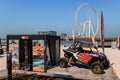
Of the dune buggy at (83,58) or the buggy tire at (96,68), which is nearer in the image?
the buggy tire at (96,68)

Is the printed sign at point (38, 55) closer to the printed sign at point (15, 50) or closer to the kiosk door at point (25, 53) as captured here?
the kiosk door at point (25, 53)

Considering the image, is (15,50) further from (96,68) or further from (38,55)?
(96,68)

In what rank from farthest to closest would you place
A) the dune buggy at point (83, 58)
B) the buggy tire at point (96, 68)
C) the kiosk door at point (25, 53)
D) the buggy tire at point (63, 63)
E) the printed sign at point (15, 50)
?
the buggy tire at point (63, 63) → the printed sign at point (15, 50) → the kiosk door at point (25, 53) → the dune buggy at point (83, 58) → the buggy tire at point (96, 68)

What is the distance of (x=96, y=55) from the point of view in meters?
15.1

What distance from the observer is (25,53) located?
14836 mm

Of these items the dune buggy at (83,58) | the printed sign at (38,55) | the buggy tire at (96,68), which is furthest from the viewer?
the dune buggy at (83,58)

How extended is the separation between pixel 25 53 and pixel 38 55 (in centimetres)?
106

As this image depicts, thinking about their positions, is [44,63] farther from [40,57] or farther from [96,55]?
[96,55]

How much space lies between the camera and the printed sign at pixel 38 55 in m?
14.1

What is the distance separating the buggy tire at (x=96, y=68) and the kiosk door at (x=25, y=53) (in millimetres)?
4068

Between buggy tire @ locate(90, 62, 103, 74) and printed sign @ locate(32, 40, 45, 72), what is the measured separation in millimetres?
3177

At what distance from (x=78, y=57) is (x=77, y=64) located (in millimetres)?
655

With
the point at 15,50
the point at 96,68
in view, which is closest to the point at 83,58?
the point at 96,68

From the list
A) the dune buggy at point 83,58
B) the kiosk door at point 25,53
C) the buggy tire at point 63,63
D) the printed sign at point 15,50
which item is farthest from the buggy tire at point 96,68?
the printed sign at point 15,50
